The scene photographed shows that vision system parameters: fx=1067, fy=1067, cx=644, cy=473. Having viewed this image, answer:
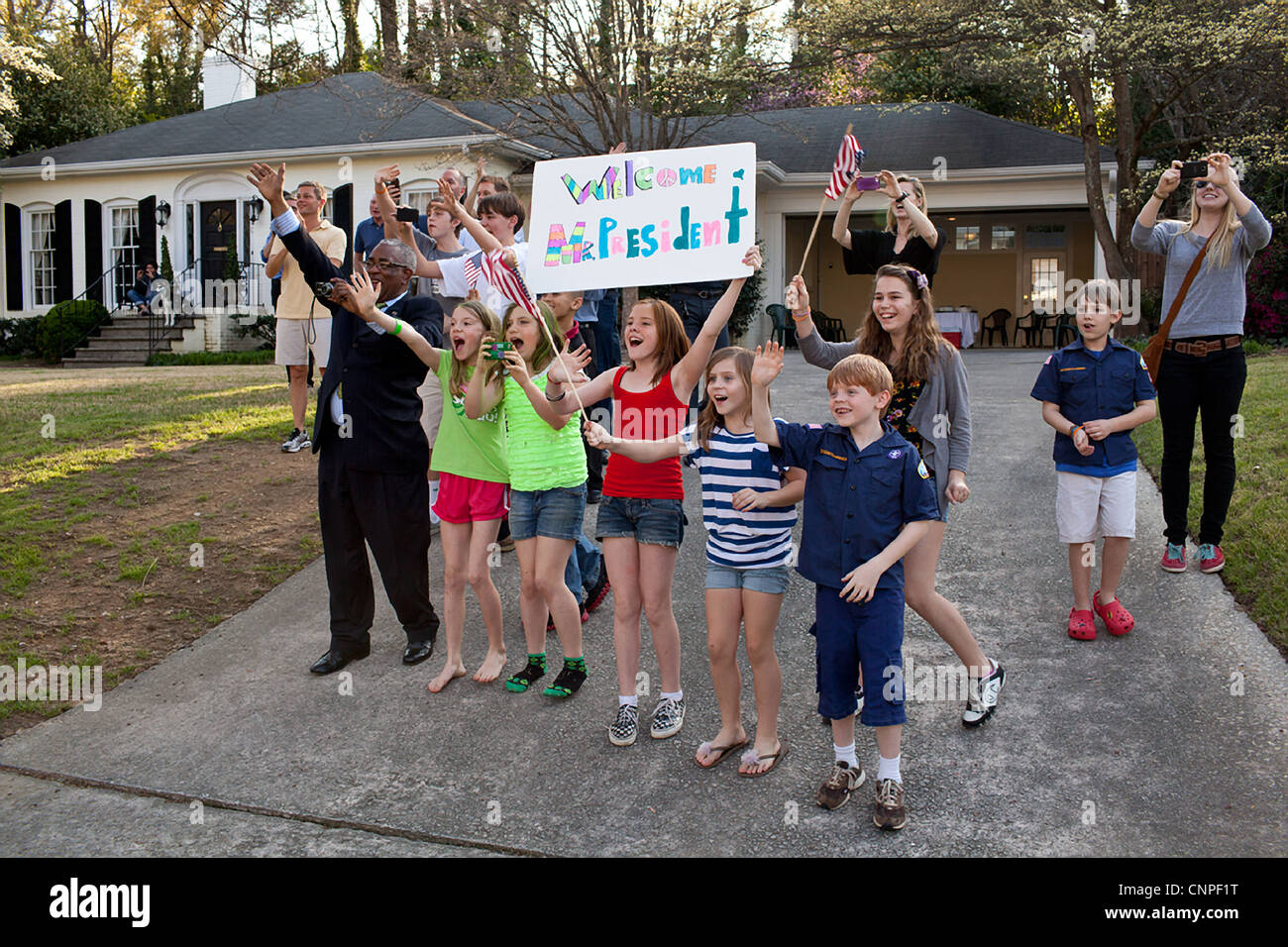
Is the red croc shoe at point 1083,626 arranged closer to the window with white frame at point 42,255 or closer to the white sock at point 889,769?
the white sock at point 889,769

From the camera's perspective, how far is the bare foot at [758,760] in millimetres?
3852

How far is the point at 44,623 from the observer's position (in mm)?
5508

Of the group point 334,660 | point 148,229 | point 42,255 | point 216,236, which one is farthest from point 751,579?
point 42,255

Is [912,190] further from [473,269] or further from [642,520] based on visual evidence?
[473,269]

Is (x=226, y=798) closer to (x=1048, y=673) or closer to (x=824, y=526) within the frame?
(x=824, y=526)

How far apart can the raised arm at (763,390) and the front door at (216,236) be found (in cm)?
1895

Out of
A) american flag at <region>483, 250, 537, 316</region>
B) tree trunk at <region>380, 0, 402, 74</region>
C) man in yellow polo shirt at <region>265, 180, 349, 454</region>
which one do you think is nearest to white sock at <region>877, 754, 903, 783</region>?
american flag at <region>483, 250, 537, 316</region>

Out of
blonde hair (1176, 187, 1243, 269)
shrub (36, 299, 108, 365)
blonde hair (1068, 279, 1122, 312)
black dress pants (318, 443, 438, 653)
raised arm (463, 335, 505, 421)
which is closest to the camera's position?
raised arm (463, 335, 505, 421)

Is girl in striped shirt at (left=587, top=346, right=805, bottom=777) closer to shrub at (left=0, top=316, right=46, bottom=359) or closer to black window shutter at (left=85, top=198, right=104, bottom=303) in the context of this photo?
shrub at (left=0, top=316, right=46, bottom=359)

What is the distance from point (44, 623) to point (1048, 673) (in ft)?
16.1

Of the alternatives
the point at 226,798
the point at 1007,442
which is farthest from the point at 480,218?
the point at 1007,442

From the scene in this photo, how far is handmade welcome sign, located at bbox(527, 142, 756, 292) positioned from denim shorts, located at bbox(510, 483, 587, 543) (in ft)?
2.85

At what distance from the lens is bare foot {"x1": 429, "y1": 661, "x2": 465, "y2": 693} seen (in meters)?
4.71

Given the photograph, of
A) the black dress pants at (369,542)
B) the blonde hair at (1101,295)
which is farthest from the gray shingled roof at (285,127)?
the blonde hair at (1101,295)
